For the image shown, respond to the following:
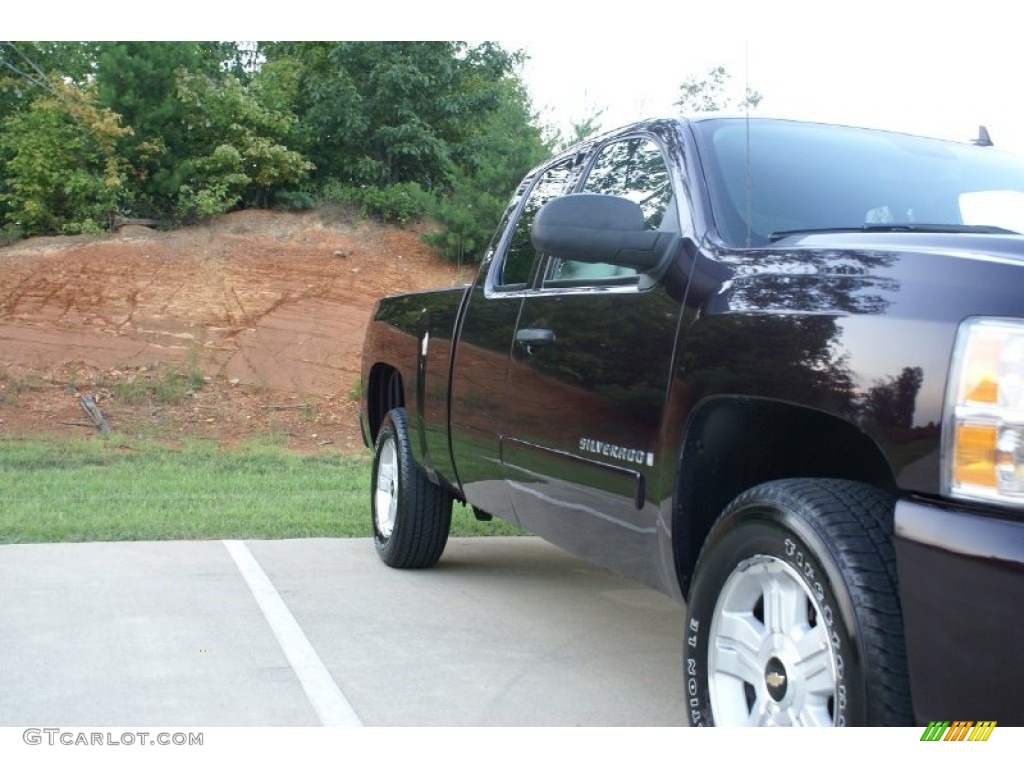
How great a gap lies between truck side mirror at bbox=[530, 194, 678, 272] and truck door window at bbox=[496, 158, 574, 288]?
4.24 feet

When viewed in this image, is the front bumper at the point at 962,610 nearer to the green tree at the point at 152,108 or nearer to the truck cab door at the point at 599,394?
the truck cab door at the point at 599,394

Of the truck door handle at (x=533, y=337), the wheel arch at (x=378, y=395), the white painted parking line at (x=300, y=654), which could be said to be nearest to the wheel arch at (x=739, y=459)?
the truck door handle at (x=533, y=337)

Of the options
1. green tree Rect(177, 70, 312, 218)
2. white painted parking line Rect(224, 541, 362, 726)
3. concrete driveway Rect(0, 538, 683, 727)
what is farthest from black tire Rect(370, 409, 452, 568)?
green tree Rect(177, 70, 312, 218)

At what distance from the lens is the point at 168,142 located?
21.6 m

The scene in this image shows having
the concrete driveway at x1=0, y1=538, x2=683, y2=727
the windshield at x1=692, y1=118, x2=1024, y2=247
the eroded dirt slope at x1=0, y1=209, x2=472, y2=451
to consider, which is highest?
the windshield at x1=692, y1=118, x2=1024, y2=247

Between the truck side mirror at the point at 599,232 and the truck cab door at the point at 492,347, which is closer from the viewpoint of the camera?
the truck side mirror at the point at 599,232

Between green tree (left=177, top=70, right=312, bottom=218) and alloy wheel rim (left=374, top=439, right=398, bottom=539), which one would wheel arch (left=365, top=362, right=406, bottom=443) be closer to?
alloy wheel rim (left=374, top=439, right=398, bottom=539)

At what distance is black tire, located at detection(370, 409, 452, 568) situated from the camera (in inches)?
240

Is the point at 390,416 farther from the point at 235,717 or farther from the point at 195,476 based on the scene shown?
the point at 195,476

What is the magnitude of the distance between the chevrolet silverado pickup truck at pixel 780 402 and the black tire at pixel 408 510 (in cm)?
81

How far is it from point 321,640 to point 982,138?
3.31 m

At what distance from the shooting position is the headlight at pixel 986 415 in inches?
90.6

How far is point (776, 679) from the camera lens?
2.81 metres

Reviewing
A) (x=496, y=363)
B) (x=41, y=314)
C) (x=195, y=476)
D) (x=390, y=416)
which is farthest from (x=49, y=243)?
(x=496, y=363)
